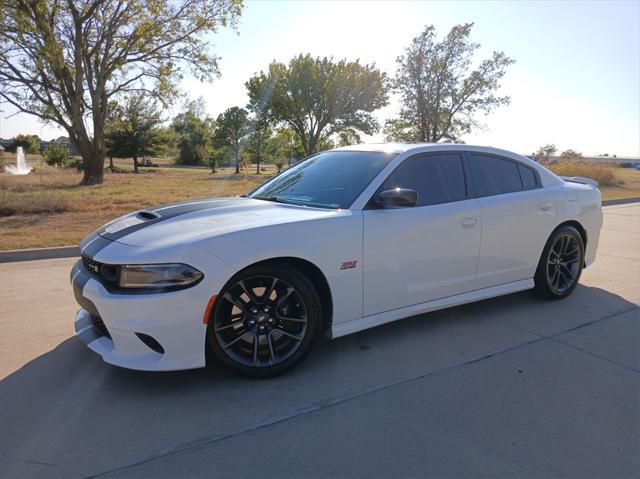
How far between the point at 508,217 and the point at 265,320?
252 cm

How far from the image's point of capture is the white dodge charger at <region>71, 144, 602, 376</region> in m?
2.96

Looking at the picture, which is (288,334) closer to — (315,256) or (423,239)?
(315,256)

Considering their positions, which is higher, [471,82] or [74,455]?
[471,82]

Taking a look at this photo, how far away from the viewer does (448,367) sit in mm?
3520

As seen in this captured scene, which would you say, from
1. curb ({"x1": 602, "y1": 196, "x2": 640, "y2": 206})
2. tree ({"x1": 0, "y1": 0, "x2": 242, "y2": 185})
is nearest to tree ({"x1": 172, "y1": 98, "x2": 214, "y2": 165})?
tree ({"x1": 0, "y1": 0, "x2": 242, "y2": 185})

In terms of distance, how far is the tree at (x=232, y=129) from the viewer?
52.1 metres

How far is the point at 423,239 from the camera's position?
12.6ft

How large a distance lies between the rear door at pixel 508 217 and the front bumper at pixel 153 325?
2.53 meters

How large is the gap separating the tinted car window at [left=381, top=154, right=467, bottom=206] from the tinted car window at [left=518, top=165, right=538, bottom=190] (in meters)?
0.87

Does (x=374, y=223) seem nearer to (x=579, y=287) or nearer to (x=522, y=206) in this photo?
(x=522, y=206)

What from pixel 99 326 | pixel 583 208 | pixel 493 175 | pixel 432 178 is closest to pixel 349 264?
pixel 432 178

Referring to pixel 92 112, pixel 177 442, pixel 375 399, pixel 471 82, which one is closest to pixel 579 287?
pixel 375 399

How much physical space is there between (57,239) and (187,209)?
17.4 ft

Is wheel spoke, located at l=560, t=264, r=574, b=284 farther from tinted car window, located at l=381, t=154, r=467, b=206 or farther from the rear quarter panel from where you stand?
tinted car window, located at l=381, t=154, r=467, b=206
